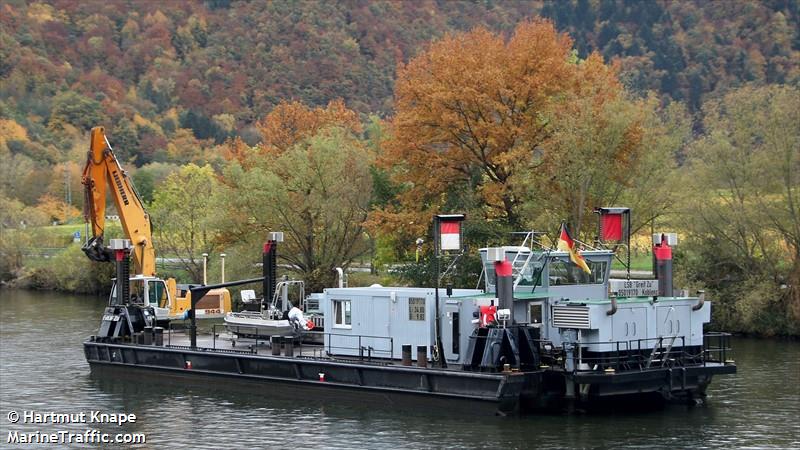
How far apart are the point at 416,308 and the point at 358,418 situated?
3.29 m

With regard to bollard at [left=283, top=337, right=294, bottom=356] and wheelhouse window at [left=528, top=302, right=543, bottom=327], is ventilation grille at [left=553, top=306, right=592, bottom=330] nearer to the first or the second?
wheelhouse window at [left=528, top=302, right=543, bottom=327]

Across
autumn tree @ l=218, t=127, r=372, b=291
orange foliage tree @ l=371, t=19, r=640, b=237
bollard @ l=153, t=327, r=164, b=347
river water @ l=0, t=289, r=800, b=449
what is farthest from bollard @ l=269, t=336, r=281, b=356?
autumn tree @ l=218, t=127, r=372, b=291

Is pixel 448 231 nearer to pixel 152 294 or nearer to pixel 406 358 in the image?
pixel 406 358

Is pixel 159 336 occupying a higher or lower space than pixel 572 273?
lower

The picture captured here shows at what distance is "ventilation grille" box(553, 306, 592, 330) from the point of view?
109 feet

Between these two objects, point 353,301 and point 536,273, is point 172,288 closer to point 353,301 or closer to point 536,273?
point 353,301

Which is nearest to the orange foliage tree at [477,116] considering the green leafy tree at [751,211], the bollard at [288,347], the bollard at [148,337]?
the green leafy tree at [751,211]

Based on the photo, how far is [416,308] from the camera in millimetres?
36000

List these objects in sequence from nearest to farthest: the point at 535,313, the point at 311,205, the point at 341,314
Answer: the point at 535,313 < the point at 341,314 < the point at 311,205

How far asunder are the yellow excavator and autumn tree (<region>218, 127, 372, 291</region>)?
15.0 metres

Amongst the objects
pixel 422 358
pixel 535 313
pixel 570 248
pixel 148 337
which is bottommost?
pixel 422 358

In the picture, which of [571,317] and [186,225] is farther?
[186,225]

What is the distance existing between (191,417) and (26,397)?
20.3 ft

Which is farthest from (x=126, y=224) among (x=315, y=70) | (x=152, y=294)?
(x=315, y=70)
